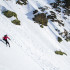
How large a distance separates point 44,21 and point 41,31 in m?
6.74

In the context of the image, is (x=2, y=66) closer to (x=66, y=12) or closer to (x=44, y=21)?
(x=44, y=21)

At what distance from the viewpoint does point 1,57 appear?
9.83 metres

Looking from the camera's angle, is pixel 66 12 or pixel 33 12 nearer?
pixel 33 12

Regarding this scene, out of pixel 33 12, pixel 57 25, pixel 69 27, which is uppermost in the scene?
pixel 33 12

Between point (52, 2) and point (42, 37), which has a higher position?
point (52, 2)

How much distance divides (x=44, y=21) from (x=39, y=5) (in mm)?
15023

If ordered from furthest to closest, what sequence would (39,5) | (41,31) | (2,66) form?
(39,5), (41,31), (2,66)

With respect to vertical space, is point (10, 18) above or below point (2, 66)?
below

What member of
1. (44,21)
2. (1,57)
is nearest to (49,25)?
(44,21)

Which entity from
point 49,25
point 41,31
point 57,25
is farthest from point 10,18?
point 57,25

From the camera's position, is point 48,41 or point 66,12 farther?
point 66,12

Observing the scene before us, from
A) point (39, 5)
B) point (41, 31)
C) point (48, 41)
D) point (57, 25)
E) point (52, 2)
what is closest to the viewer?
point (48, 41)

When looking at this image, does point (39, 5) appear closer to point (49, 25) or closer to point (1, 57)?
point (49, 25)

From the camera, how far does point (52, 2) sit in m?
59.2
